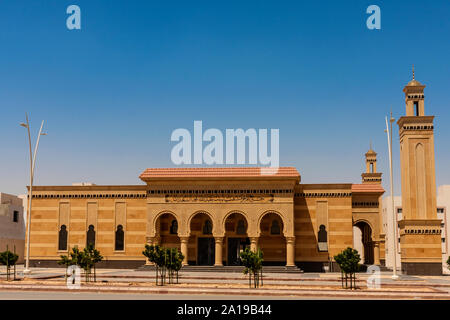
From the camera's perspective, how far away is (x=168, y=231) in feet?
152

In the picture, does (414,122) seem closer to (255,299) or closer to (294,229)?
(294,229)

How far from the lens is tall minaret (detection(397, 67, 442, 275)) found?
39625 millimetres

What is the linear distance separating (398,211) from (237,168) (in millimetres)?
46752

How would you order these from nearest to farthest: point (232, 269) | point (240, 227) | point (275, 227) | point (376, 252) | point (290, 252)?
1. point (232, 269)
2. point (290, 252)
3. point (275, 227)
4. point (240, 227)
5. point (376, 252)

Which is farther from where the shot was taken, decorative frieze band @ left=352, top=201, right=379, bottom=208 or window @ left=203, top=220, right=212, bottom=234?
decorative frieze band @ left=352, top=201, right=379, bottom=208

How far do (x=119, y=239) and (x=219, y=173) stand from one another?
1060 centimetres

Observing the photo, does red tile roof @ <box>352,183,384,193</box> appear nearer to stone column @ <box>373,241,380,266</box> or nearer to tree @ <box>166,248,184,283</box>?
stone column @ <box>373,241,380,266</box>

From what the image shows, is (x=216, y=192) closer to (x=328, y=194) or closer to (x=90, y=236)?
(x=328, y=194)

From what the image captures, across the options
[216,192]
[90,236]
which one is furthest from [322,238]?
[90,236]

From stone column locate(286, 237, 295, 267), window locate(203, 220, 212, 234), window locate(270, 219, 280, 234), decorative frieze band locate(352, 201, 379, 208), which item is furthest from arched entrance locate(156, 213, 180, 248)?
decorative frieze band locate(352, 201, 379, 208)

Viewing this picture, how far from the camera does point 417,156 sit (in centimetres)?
4084

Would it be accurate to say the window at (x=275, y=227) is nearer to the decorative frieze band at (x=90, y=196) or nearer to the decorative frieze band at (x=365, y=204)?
the decorative frieze band at (x=365, y=204)

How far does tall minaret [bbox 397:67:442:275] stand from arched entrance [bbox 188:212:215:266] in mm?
15492
